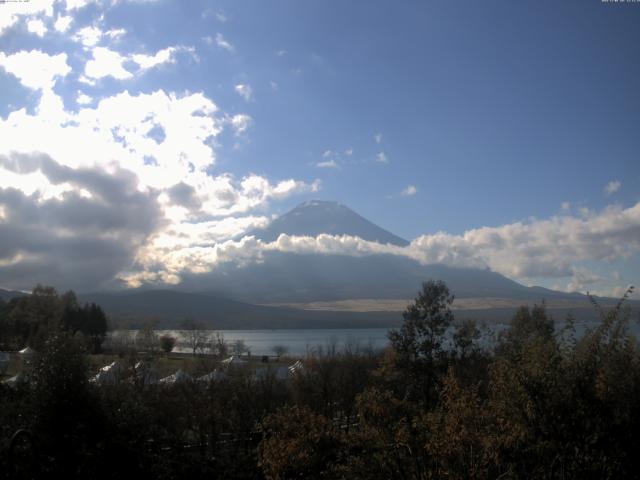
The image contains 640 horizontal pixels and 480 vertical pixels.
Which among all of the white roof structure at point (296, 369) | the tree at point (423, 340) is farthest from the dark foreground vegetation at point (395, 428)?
the white roof structure at point (296, 369)

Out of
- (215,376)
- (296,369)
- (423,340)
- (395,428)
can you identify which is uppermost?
(423,340)

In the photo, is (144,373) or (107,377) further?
(144,373)

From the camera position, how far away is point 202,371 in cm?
3559

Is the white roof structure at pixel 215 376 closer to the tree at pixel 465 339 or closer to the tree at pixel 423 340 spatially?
the tree at pixel 423 340

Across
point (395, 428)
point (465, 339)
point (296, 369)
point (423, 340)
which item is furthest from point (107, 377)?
point (395, 428)

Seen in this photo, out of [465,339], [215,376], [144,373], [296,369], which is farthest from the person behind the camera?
[296,369]

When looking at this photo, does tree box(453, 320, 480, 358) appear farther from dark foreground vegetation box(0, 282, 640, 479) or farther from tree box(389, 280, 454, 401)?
dark foreground vegetation box(0, 282, 640, 479)

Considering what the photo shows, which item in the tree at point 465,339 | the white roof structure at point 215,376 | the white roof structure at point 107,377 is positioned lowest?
the white roof structure at point 215,376

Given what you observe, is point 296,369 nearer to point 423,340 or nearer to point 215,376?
point 215,376

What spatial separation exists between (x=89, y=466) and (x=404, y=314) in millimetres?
16255

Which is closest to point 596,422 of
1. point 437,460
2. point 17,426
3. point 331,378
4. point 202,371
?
point 437,460

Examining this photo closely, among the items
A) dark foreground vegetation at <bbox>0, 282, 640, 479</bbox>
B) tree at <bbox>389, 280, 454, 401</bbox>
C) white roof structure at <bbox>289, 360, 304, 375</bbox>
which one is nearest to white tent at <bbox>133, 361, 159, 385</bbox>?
white roof structure at <bbox>289, 360, 304, 375</bbox>

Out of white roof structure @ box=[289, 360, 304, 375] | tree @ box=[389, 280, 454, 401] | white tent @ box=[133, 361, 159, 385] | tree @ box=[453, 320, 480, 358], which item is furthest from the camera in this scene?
white roof structure @ box=[289, 360, 304, 375]

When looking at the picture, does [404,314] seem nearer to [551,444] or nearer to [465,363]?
[465,363]
